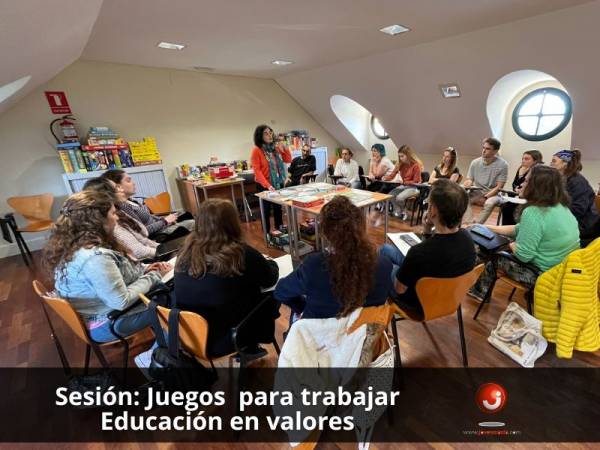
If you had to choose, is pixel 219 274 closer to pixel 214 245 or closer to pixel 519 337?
pixel 214 245

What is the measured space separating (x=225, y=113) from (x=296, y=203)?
3.52m

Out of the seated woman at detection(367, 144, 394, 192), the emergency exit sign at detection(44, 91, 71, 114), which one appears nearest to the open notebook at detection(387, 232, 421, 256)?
the seated woman at detection(367, 144, 394, 192)

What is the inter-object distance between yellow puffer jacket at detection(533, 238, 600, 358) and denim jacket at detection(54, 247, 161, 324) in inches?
94.3

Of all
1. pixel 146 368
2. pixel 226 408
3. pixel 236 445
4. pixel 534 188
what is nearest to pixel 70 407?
pixel 146 368

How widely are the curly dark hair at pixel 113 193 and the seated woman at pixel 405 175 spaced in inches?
135

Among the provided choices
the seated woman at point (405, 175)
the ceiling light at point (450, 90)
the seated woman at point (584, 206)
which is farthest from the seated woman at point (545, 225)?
the ceiling light at point (450, 90)

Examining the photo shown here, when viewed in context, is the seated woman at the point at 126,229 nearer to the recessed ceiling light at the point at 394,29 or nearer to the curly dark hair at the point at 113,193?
the curly dark hair at the point at 113,193

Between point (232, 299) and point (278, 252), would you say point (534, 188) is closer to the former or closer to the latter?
point (232, 299)

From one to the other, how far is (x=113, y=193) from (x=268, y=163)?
195 cm

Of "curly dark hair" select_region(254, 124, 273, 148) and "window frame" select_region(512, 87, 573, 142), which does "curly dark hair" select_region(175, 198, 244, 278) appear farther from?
"window frame" select_region(512, 87, 573, 142)

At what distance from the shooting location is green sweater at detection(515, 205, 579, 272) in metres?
1.71

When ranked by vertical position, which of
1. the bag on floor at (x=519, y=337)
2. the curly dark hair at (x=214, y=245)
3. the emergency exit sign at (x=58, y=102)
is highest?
the emergency exit sign at (x=58, y=102)

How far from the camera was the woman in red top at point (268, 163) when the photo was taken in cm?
357

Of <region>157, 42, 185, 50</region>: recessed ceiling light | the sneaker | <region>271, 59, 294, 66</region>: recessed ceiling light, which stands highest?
<region>157, 42, 185, 50</region>: recessed ceiling light
